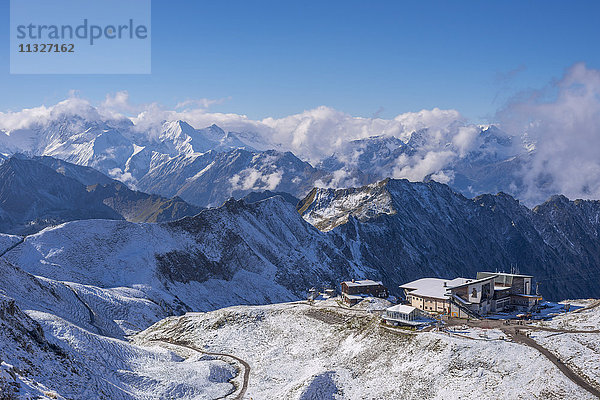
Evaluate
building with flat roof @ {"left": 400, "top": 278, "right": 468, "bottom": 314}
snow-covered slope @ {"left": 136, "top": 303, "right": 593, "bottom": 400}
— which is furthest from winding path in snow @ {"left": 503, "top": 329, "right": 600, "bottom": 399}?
building with flat roof @ {"left": 400, "top": 278, "right": 468, "bottom": 314}

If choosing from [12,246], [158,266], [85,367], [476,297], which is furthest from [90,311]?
[476,297]

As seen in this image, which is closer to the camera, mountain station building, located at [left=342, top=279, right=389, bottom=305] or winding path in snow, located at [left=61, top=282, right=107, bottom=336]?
winding path in snow, located at [left=61, top=282, right=107, bottom=336]

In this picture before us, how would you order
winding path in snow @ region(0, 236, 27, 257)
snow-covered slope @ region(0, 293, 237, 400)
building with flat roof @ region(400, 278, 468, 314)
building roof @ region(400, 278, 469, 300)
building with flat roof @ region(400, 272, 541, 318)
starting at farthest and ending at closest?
1. winding path in snow @ region(0, 236, 27, 257)
2. building roof @ region(400, 278, 469, 300)
3. building with flat roof @ region(400, 278, 468, 314)
4. building with flat roof @ region(400, 272, 541, 318)
5. snow-covered slope @ region(0, 293, 237, 400)

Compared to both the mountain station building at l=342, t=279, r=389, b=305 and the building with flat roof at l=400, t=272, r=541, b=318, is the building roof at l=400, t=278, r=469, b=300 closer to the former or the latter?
the building with flat roof at l=400, t=272, r=541, b=318

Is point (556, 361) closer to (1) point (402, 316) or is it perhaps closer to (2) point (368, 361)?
(2) point (368, 361)

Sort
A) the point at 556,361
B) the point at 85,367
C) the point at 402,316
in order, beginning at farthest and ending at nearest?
the point at 402,316 < the point at 85,367 < the point at 556,361

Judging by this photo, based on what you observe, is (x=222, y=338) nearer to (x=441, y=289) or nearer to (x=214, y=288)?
(x=441, y=289)

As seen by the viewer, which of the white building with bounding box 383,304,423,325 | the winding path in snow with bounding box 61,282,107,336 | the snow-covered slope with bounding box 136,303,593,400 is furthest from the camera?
the winding path in snow with bounding box 61,282,107,336

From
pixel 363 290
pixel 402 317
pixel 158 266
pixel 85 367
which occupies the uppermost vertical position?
pixel 158 266

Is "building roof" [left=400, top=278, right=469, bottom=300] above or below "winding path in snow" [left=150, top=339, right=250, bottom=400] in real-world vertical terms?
above

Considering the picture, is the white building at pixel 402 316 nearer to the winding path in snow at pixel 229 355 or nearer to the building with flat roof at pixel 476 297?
the building with flat roof at pixel 476 297

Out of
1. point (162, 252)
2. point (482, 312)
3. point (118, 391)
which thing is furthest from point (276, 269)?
point (118, 391)
